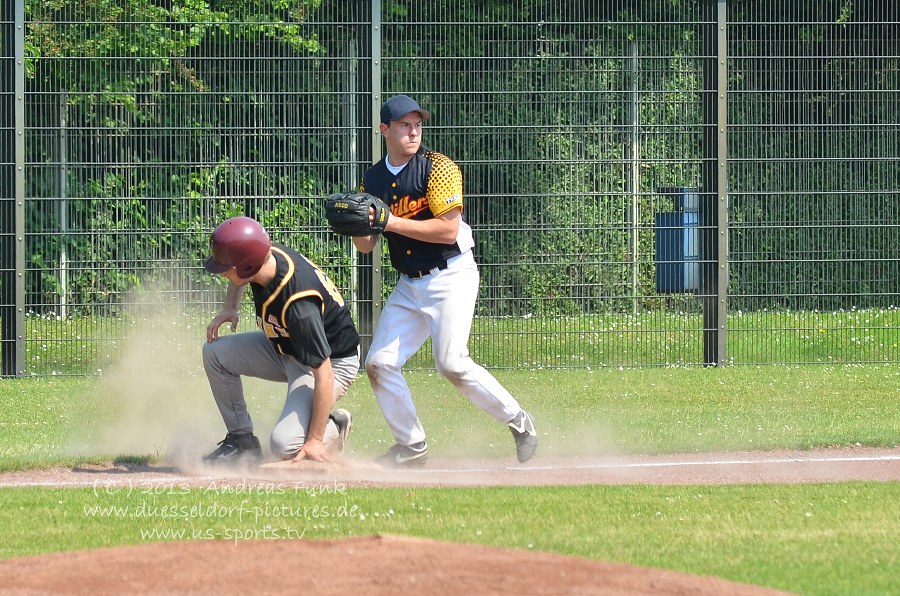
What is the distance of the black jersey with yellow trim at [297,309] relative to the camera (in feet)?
24.3

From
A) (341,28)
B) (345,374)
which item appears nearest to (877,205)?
(341,28)

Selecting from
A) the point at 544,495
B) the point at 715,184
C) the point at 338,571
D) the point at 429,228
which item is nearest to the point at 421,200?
the point at 429,228

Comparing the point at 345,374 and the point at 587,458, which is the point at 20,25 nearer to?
the point at 345,374

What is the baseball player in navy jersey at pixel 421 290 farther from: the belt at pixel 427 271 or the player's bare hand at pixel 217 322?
the player's bare hand at pixel 217 322

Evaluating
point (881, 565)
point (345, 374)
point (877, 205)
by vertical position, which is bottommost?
point (881, 565)

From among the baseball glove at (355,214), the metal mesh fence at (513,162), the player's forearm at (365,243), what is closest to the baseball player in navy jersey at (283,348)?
the player's forearm at (365,243)

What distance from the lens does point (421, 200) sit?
7.82 m

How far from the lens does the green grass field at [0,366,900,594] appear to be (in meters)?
5.61

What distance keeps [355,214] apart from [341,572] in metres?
2.93

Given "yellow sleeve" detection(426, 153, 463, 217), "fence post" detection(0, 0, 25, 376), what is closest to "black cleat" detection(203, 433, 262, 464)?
"yellow sleeve" detection(426, 153, 463, 217)

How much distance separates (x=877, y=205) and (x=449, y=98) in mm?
5011

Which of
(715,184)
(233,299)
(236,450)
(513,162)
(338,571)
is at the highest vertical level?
(513,162)

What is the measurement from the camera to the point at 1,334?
1317cm

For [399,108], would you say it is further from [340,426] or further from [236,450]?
[236,450]
